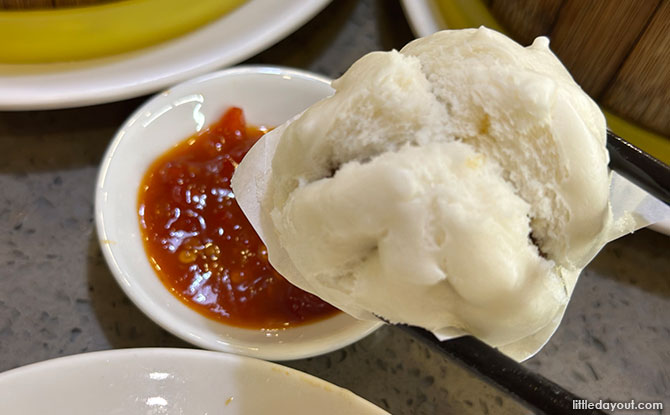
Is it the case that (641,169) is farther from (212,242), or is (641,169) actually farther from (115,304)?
(115,304)

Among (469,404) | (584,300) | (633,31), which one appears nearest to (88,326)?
(469,404)

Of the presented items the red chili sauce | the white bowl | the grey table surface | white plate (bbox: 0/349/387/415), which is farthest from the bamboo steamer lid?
white plate (bbox: 0/349/387/415)

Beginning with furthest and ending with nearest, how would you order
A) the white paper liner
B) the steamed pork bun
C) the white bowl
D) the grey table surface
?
the grey table surface
the white bowl
the white paper liner
the steamed pork bun

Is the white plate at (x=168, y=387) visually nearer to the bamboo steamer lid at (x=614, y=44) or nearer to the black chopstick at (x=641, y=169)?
the black chopstick at (x=641, y=169)

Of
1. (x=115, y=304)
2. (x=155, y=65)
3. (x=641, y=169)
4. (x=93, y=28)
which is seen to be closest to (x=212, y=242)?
(x=115, y=304)

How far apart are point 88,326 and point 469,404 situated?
0.60 m

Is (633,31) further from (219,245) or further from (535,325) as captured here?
(219,245)

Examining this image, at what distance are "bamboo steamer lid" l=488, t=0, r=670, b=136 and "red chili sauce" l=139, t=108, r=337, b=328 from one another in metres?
0.53

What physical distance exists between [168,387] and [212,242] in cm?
26

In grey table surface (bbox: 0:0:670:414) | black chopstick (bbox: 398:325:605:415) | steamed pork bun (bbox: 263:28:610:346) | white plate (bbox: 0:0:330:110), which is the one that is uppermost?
steamed pork bun (bbox: 263:28:610:346)

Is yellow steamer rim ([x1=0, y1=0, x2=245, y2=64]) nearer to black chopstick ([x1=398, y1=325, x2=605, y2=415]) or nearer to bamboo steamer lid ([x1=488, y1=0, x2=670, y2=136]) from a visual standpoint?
bamboo steamer lid ([x1=488, y1=0, x2=670, y2=136])

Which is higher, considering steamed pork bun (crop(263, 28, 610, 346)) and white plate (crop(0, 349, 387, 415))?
steamed pork bun (crop(263, 28, 610, 346))

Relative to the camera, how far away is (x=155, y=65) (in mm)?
1039

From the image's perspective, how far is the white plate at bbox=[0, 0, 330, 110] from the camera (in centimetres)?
99
